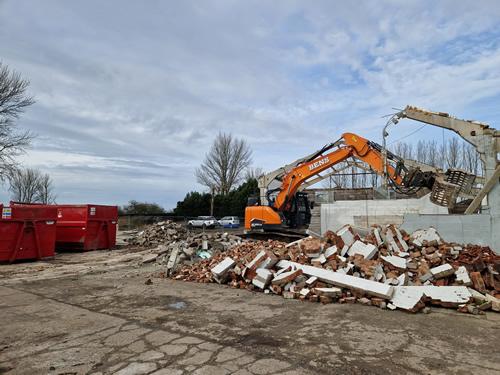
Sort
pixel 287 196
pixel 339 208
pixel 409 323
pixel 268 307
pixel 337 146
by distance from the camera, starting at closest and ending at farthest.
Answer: pixel 409 323 < pixel 268 307 < pixel 337 146 < pixel 287 196 < pixel 339 208

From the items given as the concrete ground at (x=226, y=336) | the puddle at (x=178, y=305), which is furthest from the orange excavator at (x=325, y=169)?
the puddle at (x=178, y=305)

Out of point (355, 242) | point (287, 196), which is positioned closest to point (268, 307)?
point (355, 242)

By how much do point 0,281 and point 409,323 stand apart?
10.1 m

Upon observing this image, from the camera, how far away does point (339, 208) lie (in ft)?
59.7

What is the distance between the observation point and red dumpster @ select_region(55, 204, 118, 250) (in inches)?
633

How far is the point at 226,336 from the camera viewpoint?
4793mm

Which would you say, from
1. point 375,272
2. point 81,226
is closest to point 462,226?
point 375,272

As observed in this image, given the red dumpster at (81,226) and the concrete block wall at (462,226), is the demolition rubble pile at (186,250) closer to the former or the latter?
the red dumpster at (81,226)

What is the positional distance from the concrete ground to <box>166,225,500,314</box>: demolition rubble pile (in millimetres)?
285

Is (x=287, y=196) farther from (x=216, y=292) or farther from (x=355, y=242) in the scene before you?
(x=216, y=292)

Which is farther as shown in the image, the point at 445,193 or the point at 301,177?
the point at 301,177

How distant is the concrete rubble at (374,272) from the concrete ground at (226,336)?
30 centimetres

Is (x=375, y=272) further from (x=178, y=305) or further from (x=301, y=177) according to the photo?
(x=301, y=177)

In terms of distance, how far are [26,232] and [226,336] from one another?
38.5ft
